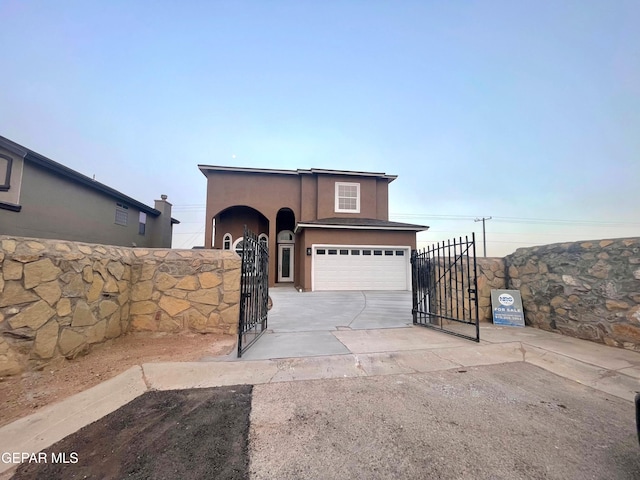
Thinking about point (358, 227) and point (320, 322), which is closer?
point (320, 322)

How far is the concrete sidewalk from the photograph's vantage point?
2443 millimetres

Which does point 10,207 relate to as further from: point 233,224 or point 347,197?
point 347,197

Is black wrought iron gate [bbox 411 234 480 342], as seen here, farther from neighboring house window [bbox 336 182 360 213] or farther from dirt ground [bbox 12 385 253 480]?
neighboring house window [bbox 336 182 360 213]

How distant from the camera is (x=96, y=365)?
3.62 meters

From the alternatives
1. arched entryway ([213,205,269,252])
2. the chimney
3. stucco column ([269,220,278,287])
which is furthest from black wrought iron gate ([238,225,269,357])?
the chimney

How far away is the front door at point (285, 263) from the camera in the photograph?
17.1m

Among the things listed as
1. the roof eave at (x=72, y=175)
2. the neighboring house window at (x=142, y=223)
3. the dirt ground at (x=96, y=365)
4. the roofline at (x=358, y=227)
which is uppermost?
the roof eave at (x=72, y=175)

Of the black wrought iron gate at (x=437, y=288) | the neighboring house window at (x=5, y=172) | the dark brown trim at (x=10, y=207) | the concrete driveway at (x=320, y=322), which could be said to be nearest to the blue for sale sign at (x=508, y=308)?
the black wrought iron gate at (x=437, y=288)

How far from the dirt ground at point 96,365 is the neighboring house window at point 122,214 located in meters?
12.3

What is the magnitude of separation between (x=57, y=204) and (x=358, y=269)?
1343cm

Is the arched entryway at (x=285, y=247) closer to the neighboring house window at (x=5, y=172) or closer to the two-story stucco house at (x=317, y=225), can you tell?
the two-story stucco house at (x=317, y=225)

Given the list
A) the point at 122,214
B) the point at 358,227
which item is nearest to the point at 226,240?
the point at 122,214

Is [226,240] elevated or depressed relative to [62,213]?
depressed

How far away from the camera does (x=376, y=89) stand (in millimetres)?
11859
